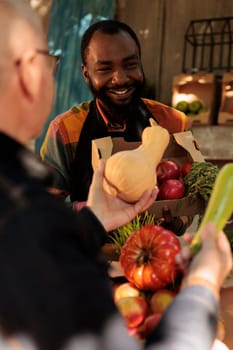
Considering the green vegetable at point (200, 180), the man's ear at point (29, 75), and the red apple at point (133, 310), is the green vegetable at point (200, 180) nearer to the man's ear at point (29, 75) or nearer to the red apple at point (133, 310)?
the red apple at point (133, 310)

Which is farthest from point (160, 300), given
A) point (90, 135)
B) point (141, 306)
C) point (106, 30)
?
point (106, 30)

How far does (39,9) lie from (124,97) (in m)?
2.91

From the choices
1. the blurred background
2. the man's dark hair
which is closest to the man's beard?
the man's dark hair

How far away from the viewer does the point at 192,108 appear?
4.11 metres

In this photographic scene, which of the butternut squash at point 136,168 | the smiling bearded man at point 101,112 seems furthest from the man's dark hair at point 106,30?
the butternut squash at point 136,168

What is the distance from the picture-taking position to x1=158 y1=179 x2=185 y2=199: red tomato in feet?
4.98

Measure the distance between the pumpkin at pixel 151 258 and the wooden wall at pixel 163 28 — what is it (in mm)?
3375

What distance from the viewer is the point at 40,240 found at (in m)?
0.53

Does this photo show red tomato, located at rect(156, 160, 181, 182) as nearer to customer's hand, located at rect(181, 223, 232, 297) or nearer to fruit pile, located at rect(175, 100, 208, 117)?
customer's hand, located at rect(181, 223, 232, 297)

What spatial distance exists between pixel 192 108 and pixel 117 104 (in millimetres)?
2379

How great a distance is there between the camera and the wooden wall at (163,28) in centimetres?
440

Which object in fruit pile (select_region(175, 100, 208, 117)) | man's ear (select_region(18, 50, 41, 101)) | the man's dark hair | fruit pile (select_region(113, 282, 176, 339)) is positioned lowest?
fruit pile (select_region(175, 100, 208, 117))

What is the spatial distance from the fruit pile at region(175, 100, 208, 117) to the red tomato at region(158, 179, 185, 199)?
8.72 feet

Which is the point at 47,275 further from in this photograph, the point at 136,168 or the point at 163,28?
the point at 163,28
